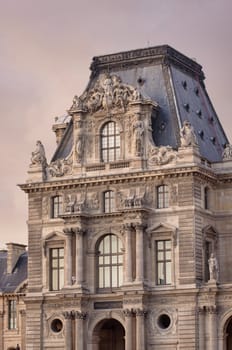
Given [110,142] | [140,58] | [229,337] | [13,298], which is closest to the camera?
[229,337]

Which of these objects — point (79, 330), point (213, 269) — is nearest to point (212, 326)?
point (213, 269)

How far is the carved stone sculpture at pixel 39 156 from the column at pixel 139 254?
10078mm

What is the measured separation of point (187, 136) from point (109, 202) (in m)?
7.47

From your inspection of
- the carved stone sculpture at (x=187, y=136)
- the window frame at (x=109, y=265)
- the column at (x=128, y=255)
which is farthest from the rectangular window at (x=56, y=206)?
the carved stone sculpture at (x=187, y=136)

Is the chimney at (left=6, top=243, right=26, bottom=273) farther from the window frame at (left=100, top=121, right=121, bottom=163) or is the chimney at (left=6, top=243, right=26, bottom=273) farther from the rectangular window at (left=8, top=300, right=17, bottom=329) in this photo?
the window frame at (left=100, top=121, right=121, bottom=163)

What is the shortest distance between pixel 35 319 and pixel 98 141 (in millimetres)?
13617

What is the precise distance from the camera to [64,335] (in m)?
90.7

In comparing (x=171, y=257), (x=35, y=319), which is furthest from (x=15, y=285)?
(x=171, y=257)

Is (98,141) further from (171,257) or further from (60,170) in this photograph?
(171,257)

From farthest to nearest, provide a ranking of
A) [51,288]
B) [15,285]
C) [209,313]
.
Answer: [15,285] → [51,288] → [209,313]

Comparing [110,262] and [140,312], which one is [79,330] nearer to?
[140,312]

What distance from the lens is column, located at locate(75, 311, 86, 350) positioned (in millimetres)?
89438

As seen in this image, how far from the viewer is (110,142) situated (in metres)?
92.1

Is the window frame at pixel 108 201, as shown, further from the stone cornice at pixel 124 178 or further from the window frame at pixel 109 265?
the window frame at pixel 109 265
